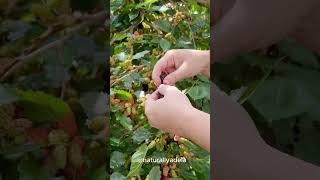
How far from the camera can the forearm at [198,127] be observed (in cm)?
81

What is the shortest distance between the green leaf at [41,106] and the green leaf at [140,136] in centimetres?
20

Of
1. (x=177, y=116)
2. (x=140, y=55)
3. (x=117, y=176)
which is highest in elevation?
(x=140, y=55)

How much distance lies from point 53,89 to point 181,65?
0.77 feet

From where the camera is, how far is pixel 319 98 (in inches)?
29.7

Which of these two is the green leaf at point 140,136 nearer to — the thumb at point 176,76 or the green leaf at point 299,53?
the thumb at point 176,76

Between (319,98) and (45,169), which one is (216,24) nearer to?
(319,98)

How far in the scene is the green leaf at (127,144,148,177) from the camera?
0.86 metres

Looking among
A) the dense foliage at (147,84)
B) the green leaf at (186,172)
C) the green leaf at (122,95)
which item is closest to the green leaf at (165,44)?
the dense foliage at (147,84)

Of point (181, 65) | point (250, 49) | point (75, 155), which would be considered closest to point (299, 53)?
point (250, 49)

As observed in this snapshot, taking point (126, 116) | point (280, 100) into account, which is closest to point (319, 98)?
point (280, 100)

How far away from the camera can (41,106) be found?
0.68m

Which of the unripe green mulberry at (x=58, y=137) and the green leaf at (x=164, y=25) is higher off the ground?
the green leaf at (x=164, y=25)

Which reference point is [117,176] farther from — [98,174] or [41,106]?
[41,106]

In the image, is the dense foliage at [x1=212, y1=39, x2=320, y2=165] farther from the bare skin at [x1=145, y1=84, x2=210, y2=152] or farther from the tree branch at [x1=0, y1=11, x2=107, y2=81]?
the tree branch at [x1=0, y1=11, x2=107, y2=81]
